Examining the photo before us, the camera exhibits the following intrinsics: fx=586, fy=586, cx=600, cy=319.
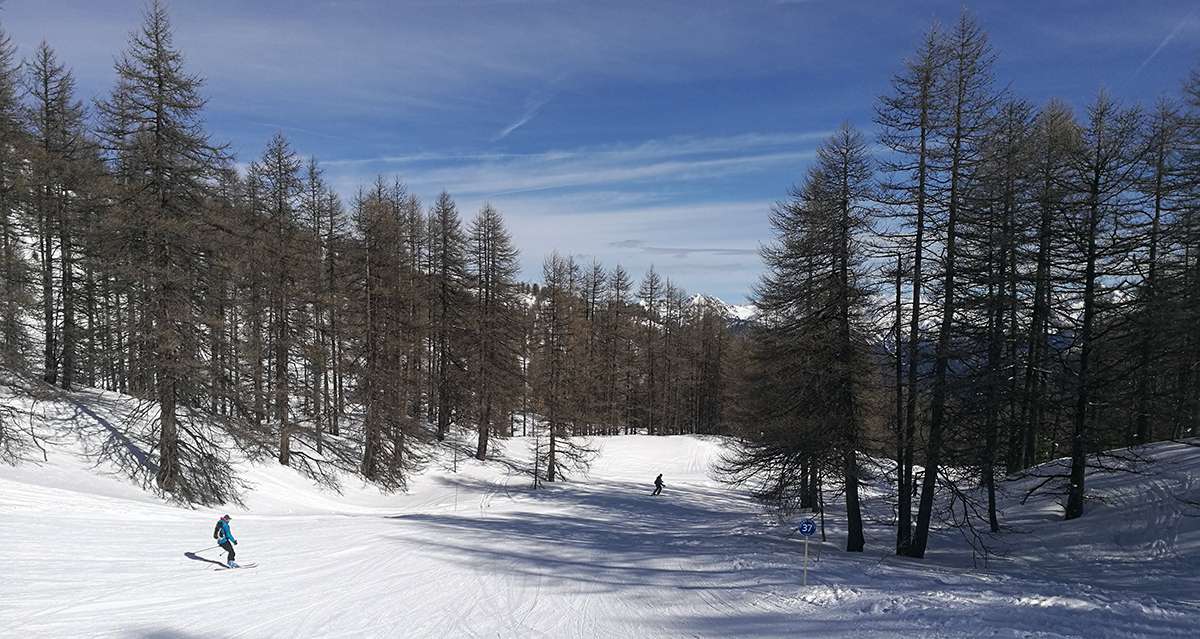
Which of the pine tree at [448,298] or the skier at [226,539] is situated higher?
the pine tree at [448,298]

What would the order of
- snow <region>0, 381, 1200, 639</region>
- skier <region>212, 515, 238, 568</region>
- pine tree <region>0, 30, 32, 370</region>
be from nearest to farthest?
snow <region>0, 381, 1200, 639</region>
skier <region>212, 515, 238, 568</region>
pine tree <region>0, 30, 32, 370</region>

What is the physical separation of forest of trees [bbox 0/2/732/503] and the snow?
128 inches

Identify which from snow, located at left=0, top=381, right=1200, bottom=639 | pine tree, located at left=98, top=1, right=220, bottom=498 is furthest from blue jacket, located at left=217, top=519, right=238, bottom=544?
pine tree, located at left=98, top=1, right=220, bottom=498

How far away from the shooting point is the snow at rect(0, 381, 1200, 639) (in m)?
9.73

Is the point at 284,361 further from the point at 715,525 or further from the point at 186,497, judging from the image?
the point at 715,525

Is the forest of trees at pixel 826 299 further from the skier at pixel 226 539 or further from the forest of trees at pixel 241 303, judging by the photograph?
the skier at pixel 226 539

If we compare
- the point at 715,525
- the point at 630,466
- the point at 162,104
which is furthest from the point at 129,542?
the point at 630,466

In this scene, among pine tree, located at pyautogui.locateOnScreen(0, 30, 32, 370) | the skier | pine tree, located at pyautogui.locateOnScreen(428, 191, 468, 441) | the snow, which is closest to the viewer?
the snow

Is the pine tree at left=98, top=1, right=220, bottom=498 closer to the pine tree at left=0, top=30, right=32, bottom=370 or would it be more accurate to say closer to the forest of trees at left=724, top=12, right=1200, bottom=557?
the pine tree at left=0, top=30, right=32, bottom=370

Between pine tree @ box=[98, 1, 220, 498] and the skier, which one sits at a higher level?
pine tree @ box=[98, 1, 220, 498]

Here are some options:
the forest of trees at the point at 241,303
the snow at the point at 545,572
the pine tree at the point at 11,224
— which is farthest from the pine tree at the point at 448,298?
the pine tree at the point at 11,224

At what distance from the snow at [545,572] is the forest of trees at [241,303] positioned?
324 cm

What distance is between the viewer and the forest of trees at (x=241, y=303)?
18.0 meters

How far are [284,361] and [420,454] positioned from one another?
9.47 m
